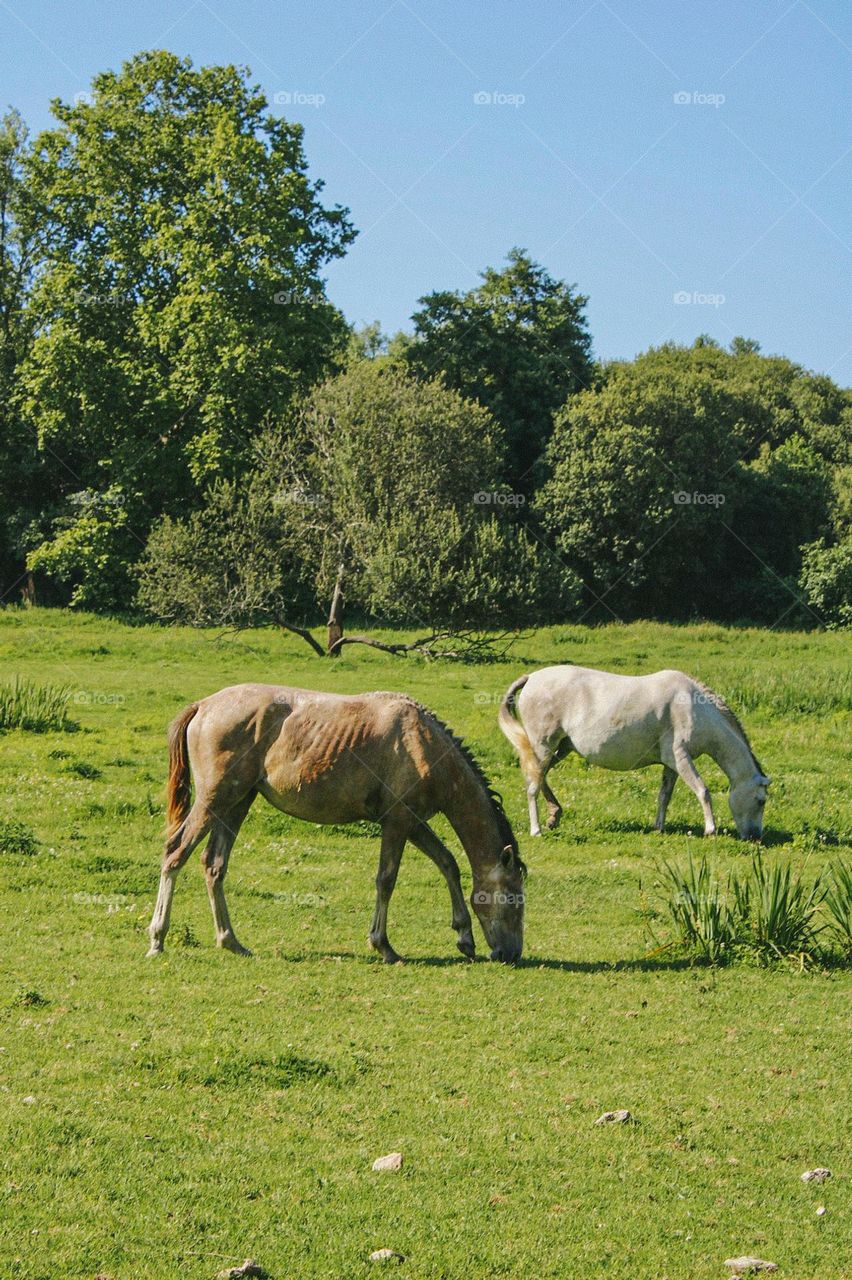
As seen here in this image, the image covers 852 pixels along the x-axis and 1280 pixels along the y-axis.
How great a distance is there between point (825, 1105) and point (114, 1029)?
5.12m

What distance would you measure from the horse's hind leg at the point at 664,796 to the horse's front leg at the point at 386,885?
783 cm

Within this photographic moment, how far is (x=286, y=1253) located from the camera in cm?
663

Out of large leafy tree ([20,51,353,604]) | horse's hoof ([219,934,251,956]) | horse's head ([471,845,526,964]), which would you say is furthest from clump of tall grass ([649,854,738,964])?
large leafy tree ([20,51,353,604])

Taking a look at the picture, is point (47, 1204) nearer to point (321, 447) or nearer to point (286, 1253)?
point (286, 1253)

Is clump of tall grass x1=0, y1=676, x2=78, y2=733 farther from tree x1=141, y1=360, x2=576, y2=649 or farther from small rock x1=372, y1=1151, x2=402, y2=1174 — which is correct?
small rock x1=372, y1=1151, x2=402, y2=1174

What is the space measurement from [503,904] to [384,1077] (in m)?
3.25

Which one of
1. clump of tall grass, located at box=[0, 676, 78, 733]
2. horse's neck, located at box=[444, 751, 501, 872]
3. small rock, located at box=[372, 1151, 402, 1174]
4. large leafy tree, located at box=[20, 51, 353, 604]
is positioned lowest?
small rock, located at box=[372, 1151, 402, 1174]

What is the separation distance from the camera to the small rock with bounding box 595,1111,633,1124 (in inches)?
331

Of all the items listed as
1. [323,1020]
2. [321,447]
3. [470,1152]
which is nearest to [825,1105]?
[470,1152]

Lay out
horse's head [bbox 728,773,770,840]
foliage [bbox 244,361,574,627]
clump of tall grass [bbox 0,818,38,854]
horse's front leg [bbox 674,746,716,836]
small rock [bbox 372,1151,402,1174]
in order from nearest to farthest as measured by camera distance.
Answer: small rock [bbox 372,1151,402,1174] → clump of tall grass [bbox 0,818,38,854] → horse's head [bbox 728,773,770,840] → horse's front leg [bbox 674,746,716,836] → foliage [bbox 244,361,574,627]

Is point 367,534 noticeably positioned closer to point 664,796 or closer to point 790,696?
point 790,696

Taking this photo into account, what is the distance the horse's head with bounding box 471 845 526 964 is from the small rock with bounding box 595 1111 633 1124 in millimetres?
3638

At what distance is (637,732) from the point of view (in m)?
19.6

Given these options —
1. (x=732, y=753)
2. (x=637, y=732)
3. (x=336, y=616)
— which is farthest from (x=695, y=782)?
(x=336, y=616)
